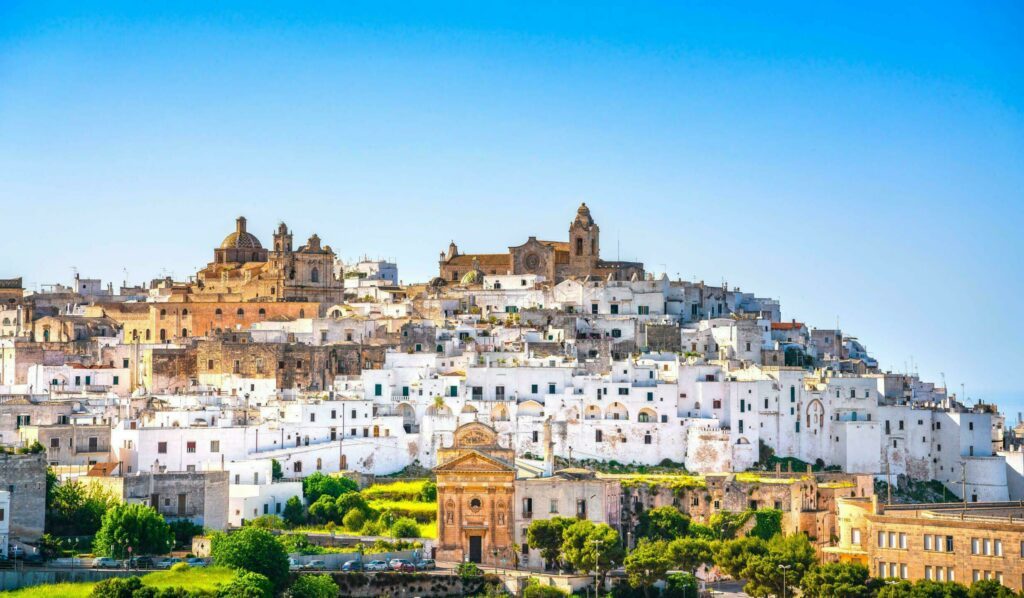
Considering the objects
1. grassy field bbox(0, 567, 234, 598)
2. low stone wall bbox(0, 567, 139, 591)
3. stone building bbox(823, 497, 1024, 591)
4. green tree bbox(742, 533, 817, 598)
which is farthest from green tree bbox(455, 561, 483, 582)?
stone building bbox(823, 497, 1024, 591)

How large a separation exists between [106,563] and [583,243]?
40.2m

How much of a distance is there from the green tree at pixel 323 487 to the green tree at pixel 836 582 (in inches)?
632

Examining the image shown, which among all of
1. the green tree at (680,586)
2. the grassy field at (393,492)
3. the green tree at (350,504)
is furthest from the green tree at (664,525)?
the green tree at (350,504)

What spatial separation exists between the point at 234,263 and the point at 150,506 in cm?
3267

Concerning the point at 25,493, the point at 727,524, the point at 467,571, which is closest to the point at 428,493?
the point at 467,571

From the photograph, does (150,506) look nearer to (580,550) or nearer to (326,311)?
(580,550)

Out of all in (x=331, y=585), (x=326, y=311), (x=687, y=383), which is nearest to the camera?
(x=331, y=585)

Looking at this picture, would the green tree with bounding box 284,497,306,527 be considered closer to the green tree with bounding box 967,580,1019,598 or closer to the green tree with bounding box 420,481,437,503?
the green tree with bounding box 420,481,437,503

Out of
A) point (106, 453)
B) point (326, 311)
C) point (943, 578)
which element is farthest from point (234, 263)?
point (943, 578)

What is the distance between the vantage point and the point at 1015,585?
61.0 meters

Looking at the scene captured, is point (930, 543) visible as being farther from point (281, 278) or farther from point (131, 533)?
point (281, 278)

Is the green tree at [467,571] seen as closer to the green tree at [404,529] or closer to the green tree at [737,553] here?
the green tree at [404,529]

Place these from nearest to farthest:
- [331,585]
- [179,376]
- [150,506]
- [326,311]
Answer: [331,585]
[150,506]
[179,376]
[326,311]

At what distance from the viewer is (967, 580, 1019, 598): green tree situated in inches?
2319
